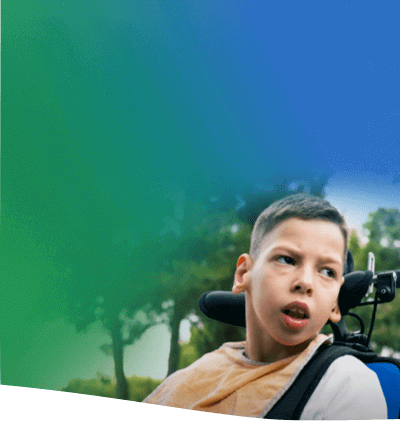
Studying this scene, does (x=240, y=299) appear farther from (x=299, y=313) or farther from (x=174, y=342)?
(x=174, y=342)

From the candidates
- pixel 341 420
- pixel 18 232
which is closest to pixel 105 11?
pixel 18 232

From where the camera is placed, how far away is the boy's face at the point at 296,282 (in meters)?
2.17

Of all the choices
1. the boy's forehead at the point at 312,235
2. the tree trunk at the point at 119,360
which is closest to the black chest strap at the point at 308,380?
the boy's forehead at the point at 312,235

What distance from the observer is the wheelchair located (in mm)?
1966

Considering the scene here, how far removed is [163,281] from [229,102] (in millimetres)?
989

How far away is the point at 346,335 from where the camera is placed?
2205mm

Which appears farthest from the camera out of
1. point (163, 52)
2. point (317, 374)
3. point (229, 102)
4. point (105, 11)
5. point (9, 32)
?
point (9, 32)

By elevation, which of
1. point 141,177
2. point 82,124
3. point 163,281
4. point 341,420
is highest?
point 82,124

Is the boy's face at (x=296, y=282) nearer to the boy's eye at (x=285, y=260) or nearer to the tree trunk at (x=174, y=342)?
the boy's eye at (x=285, y=260)

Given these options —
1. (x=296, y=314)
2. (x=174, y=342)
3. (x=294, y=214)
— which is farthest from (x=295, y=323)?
(x=174, y=342)

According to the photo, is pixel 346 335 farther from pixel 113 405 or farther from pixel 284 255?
pixel 113 405

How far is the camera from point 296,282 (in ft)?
7.14

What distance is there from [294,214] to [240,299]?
45 centimetres

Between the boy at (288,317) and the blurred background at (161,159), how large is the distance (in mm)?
148
